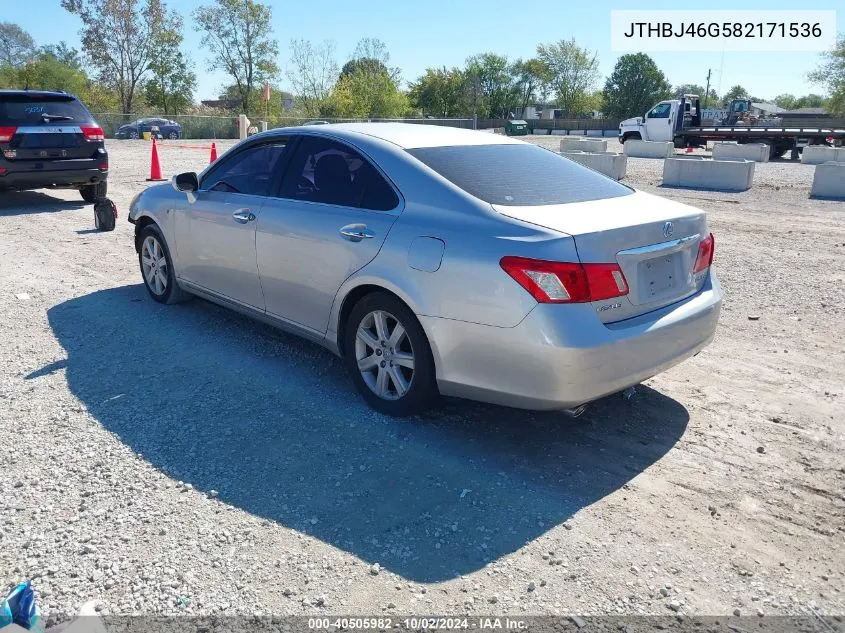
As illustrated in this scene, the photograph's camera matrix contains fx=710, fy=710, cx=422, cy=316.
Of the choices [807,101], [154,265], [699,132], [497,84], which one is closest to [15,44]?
[497,84]

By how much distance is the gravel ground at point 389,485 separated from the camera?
2.75 meters

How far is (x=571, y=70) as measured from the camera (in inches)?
3782

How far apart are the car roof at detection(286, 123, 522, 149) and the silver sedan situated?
2 centimetres

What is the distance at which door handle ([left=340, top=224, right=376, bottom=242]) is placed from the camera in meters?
4.09

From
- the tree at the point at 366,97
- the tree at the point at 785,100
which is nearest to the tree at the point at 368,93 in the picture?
the tree at the point at 366,97

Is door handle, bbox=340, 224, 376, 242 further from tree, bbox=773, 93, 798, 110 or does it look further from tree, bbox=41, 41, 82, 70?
tree, bbox=773, 93, 798, 110

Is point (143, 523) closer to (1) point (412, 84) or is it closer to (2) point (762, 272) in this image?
(2) point (762, 272)

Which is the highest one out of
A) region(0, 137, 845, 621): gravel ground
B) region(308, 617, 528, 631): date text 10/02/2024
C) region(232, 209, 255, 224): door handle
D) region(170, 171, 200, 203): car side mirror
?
region(170, 171, 200, 203): car side mirror

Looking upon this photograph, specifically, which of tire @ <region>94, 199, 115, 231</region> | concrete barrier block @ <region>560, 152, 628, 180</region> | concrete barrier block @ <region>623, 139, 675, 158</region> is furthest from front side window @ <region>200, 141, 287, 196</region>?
concrete barrier block @ <region>623, 139, 675, 158</region>

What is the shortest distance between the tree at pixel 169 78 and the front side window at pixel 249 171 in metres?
60.5

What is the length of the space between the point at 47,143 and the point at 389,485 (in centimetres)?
1003

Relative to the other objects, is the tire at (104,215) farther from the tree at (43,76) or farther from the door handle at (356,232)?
the tree at (43,76)

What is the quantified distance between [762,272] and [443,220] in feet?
18.3

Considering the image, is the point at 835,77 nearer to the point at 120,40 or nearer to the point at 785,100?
the point at 120,40
